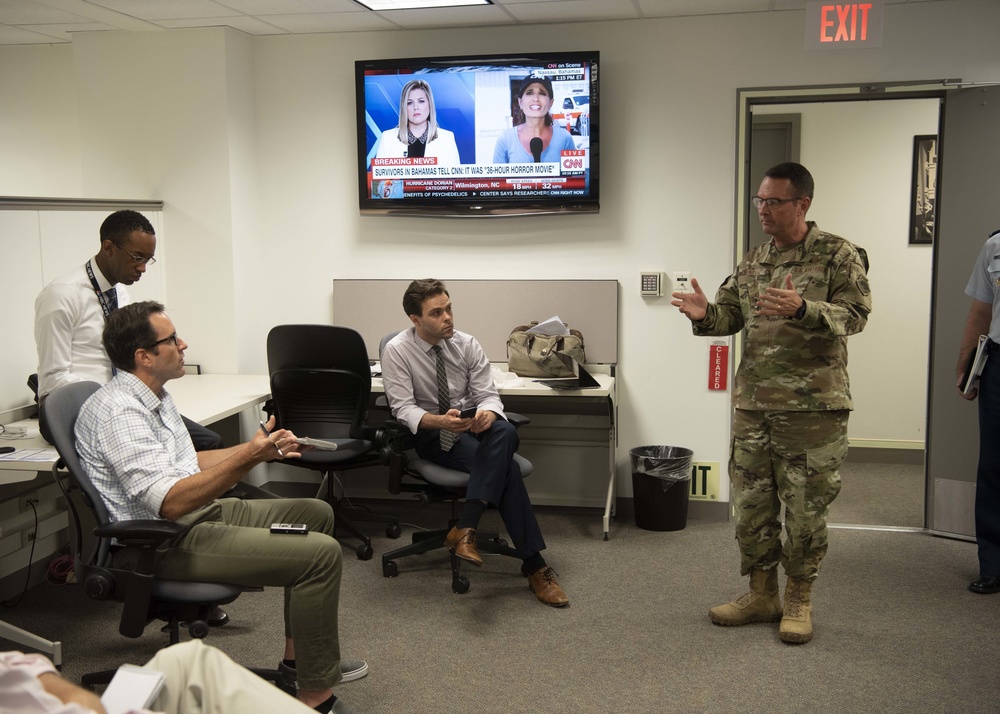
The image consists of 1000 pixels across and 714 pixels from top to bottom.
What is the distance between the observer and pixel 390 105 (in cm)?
437

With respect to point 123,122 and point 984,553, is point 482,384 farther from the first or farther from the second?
point 123,122

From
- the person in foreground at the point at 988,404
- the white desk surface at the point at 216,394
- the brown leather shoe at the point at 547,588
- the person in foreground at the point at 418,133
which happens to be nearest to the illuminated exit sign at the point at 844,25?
the person in foreground at the point at 988,404

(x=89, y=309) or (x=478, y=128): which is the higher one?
(x=478, y=128)

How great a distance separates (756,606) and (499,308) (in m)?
1.98

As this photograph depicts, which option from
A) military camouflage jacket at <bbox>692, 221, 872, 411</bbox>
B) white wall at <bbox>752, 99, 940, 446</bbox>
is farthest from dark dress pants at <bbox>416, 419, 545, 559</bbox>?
white wall at <bbox>752, 99, 940, 446</bbox>

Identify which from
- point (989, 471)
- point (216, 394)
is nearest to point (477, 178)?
point (216, 394)

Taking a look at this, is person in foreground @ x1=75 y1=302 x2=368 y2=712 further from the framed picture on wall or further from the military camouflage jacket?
the framed picture on wall

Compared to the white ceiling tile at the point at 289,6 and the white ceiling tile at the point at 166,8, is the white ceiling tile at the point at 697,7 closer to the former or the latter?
the white ceiling tile at the point at 289,6

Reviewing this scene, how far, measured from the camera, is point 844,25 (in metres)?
3.41

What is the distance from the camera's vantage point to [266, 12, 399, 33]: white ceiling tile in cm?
412

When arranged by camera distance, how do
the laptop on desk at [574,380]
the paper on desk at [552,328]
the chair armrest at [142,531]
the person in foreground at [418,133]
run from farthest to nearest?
the person in foreground at [418,133] < the paper on desk at [552,328] < the laptop on desk at [574,380] < the chair armrest at [142,531]

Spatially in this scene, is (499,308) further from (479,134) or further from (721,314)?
(721,314)

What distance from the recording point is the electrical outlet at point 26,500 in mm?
3482

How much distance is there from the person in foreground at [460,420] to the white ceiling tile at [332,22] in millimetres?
1467
